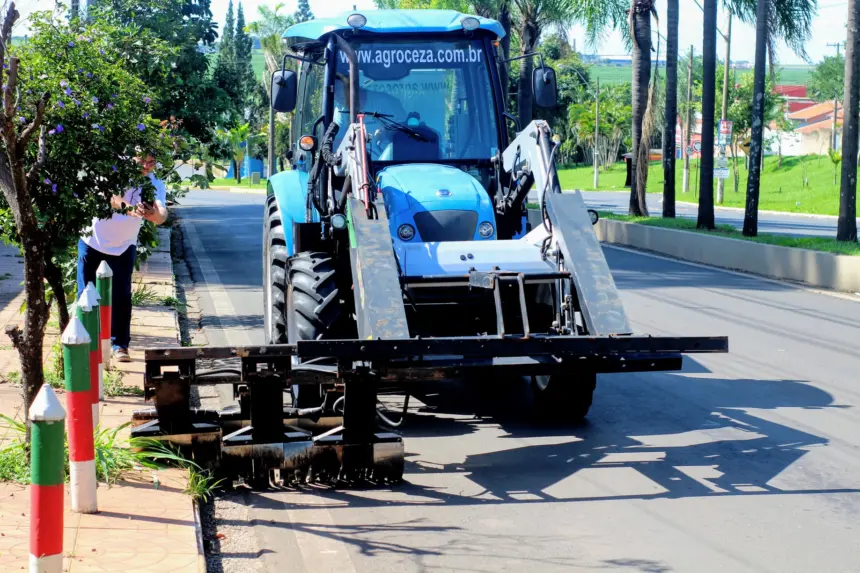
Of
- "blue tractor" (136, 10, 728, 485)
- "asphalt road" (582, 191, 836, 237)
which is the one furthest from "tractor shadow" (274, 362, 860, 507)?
"asphalt road" (582, 191, 836, 237)

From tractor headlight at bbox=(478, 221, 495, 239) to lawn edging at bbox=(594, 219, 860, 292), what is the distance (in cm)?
985

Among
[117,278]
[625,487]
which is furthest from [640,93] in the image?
[625,487]

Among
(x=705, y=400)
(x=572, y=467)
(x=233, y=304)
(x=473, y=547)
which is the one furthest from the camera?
(x=233, y=304)

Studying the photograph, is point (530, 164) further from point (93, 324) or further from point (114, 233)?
point (114, 233)

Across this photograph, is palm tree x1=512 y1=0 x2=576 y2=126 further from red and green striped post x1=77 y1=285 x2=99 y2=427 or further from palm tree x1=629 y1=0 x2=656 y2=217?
red and green striped post x1=77 y1=285 x2=99 y2=427

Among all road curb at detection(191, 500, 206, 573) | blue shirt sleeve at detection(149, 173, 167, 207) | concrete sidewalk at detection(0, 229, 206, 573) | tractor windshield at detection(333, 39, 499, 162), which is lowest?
road curb at detection(191, 500, 206, 573)

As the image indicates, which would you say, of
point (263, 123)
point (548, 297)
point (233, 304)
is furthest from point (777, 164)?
point (548, 297)

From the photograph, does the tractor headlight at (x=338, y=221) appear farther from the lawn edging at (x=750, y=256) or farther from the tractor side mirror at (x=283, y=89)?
the lawn edging at (x=750, y=256)

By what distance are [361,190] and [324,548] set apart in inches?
117

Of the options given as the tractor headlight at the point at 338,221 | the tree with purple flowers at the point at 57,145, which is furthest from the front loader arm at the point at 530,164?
the tree with purple flowers at the point at 57,145

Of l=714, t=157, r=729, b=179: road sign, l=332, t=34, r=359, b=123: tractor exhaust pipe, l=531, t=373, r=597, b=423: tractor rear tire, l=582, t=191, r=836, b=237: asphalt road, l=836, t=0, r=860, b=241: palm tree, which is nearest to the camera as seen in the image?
l=531, t=373, r=597, b=423: tractor rear tire

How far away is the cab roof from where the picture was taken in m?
9.40

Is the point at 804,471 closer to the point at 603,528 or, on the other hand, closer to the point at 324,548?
the point at 603,528

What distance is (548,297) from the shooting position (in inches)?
326
